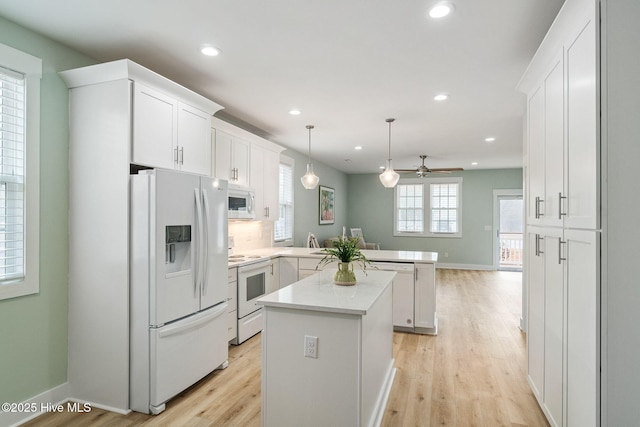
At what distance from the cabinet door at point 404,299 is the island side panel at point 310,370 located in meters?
2.38

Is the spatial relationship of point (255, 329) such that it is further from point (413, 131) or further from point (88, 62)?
point (413, 131)

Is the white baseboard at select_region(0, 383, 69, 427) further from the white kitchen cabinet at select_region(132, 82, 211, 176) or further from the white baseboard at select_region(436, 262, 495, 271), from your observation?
the white baseboard at select_region(436, 262, 495, 271)

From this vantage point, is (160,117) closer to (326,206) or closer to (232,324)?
(232,324)

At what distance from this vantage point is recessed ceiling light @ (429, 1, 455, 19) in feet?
6.58

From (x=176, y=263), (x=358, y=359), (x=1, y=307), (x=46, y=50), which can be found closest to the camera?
(x=358, y=359)

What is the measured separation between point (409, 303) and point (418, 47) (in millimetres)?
2776

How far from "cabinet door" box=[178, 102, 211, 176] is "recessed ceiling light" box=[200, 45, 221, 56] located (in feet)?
1.63

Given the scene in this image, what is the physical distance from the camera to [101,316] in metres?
2.46

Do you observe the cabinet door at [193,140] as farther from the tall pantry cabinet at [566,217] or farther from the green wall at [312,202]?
the green wall at [312,202]

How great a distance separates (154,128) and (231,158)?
4.68ft

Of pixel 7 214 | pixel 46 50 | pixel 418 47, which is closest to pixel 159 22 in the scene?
pixel 46 50

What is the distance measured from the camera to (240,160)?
4.20 m

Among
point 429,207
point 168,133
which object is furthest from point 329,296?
point 429,207

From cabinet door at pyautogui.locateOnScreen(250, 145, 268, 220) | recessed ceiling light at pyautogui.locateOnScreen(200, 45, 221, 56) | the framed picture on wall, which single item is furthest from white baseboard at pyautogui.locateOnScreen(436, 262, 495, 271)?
recessed ceiling light at pyautogui.locateOnScreen(200, 45, 221, 56)
